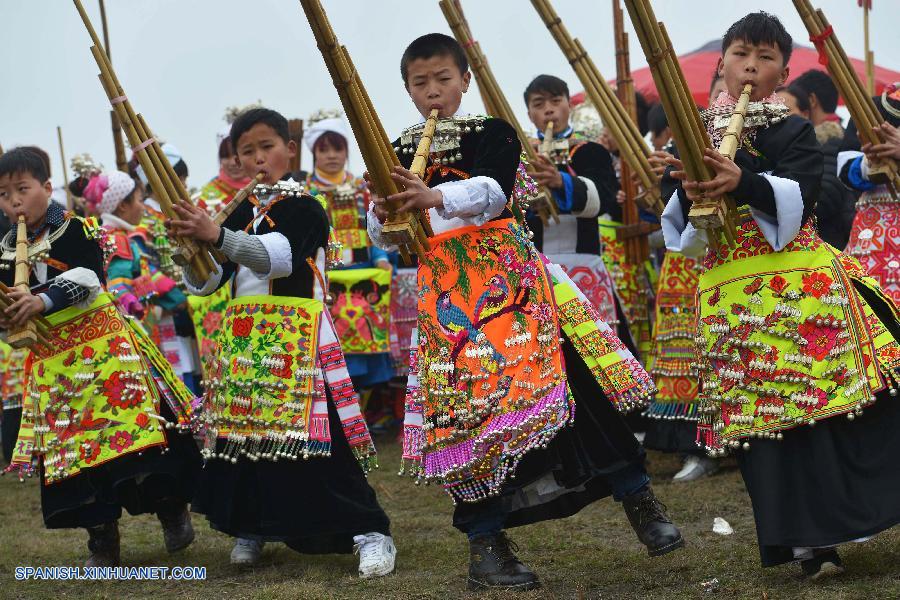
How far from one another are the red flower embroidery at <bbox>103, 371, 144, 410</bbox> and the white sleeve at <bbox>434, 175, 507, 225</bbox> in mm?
1586

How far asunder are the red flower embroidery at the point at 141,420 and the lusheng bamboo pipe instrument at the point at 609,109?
2509mm

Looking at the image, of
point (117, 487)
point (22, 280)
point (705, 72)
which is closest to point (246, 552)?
point (117, 487)

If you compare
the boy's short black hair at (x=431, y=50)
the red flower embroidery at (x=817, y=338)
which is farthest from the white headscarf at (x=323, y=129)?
the red flower embroidery at (x=817, y=338)

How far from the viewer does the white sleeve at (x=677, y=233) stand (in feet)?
12.5

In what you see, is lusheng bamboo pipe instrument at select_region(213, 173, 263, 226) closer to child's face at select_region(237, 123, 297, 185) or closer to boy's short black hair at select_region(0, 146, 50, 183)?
child's face at select_region(237, 123, 297, 185)

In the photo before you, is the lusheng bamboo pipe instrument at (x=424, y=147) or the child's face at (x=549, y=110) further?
the child's face at (x=549, y=110)

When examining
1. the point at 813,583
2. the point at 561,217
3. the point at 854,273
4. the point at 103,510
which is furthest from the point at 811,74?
the point at 103,510

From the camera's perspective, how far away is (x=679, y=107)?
3400mm

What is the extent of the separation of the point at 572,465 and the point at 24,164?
8.20ft

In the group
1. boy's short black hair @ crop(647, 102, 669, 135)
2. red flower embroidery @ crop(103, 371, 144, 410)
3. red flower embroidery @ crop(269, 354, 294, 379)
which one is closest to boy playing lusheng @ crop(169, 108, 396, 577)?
red flower embroidery @ crop(269, 354, 294, 379)

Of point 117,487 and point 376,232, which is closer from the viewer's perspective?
point 376,232

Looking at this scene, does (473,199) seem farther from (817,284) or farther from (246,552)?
(246,552)

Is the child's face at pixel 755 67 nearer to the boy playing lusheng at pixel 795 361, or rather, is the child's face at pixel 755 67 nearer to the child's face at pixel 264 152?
the boy playing lusheng at pixel 795 361

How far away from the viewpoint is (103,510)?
4707mm
